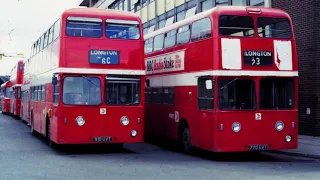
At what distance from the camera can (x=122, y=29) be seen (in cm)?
1512

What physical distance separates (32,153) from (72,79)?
2.53 meters

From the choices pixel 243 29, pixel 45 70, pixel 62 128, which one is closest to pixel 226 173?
pixel 243 29

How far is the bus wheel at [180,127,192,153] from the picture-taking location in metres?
15.3

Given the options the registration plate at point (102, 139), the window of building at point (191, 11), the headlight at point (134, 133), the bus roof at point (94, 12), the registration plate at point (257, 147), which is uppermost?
the window of building at point (191, 11)

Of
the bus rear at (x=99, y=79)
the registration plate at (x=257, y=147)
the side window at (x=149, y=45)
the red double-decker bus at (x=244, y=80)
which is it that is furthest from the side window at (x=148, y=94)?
the registration plate at (x=257, y=147)

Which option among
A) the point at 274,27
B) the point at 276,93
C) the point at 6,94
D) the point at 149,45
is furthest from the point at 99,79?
the point at 6,94

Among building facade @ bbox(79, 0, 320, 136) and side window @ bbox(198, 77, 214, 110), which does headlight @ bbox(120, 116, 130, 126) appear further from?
building facade @ bbox(79, 0, 320, 136)

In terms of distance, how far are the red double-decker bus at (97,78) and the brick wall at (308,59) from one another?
769 centimetres

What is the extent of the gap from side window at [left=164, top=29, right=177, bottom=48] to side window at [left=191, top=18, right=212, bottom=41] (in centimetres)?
172

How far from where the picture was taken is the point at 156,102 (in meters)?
18.5

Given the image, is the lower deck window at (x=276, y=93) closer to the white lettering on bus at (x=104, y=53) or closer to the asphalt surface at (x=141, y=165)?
the asphalt surface at (x=141, y=165)

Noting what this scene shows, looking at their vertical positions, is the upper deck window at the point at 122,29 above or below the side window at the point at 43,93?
above

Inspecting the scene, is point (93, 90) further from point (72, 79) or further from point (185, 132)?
point (185, 132)

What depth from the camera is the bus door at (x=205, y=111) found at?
13.5 metres
